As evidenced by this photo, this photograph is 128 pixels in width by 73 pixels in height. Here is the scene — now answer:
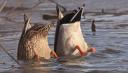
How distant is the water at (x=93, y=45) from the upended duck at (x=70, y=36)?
0.78ft

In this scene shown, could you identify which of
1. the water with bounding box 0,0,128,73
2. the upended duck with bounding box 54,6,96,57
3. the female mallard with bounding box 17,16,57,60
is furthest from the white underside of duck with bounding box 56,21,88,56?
the female mallard with bounding box 17,16,57,60

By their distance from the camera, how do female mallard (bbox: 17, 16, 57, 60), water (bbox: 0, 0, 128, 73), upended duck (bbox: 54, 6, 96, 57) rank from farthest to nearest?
upended duck (bbox: 54, 6, 96, 57)
female mallard (bbox: 17, 16, 57, 60)
water (bbox: 0, 0, 128, 73)

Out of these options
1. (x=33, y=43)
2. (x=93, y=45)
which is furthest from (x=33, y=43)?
(x=93, y=45)

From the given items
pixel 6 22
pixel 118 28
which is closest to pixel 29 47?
pixel 118 28

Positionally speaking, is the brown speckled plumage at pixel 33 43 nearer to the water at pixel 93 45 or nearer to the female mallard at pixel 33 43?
the female mallard at pixel 33 43

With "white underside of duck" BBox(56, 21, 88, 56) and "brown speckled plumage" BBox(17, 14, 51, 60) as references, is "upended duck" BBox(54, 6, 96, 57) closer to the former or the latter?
"white underside of duck" BBox(56, 21, 88, 56)

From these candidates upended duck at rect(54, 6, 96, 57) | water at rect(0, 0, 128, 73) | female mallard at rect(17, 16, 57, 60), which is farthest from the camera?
upended duck at rect(54, 6, 96, 57)

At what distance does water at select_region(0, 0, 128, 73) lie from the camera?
8633 millimetres

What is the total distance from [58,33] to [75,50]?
0.42 metres

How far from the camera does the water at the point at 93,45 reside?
8.63m

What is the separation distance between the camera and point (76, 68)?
8.71 meters

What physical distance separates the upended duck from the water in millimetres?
237

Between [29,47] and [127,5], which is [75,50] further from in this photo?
[127,5]

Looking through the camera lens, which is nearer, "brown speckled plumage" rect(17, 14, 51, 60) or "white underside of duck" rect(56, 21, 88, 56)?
"brown speckled plumage" rect(17, 14, 51, 60)
